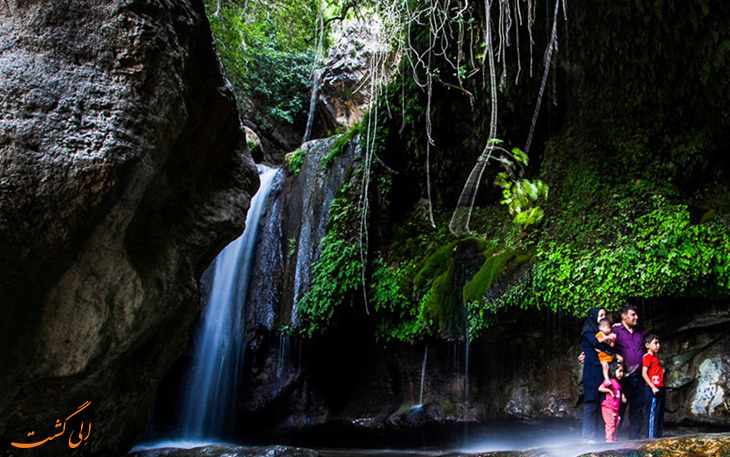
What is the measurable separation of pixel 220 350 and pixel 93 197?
24.6ft

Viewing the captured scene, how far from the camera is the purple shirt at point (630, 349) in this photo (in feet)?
17.5

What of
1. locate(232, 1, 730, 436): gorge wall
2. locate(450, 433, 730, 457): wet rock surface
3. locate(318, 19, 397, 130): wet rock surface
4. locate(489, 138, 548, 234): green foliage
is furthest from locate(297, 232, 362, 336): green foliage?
locate(318, 19, 397, 130): wet rock surface

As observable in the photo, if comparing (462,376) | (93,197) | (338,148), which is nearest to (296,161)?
(338,148)

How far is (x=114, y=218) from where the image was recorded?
327cm

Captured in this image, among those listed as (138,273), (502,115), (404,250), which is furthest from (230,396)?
(502,115)

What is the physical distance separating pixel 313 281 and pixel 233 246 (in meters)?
2.75

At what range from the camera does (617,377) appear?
17.2 ft

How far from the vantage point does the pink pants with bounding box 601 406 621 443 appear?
4.94 m

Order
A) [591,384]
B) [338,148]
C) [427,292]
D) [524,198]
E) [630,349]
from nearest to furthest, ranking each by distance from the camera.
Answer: [591,384] < [630,349] < [427,292] < [524,198] < [338,148]

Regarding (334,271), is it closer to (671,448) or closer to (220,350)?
(220,350)

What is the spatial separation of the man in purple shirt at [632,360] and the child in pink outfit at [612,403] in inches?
7.3

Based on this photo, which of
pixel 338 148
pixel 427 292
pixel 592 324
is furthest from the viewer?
pixel 338 148

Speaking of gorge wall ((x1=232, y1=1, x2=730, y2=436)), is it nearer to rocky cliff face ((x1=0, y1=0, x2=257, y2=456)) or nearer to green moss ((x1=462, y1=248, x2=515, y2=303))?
green moss ((x1=462, y1=248, x2=515, y2=303))

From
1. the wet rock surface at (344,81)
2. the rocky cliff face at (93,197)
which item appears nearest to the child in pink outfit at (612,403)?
the rocky cliff face at (93,197)
